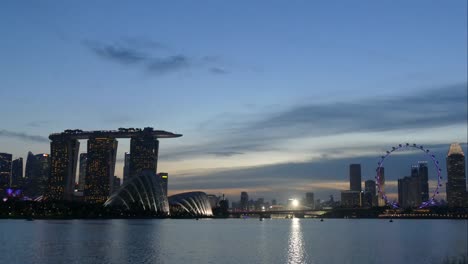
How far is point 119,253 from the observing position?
70.6 metres

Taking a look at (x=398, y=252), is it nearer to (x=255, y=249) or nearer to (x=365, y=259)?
(x=365, y=259)

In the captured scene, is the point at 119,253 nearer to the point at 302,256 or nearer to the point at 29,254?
the point at 29,254

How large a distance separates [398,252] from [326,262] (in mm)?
18955

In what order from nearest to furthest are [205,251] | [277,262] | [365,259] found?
[277,262] < [365,259] < [205,251]

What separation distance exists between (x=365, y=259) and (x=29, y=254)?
1580 inches

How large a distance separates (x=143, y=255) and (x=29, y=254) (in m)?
13.2

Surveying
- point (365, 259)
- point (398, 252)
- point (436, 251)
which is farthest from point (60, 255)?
point (436, 251)

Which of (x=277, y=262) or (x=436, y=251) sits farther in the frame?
(x=436, y=251)

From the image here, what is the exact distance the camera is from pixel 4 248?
7419cm

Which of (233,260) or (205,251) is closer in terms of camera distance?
(233,260)

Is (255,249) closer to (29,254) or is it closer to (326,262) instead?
(326,262)

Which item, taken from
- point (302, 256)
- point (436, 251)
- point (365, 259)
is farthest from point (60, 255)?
point (436, 251)

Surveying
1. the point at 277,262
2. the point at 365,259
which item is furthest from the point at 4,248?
the point at 365,259

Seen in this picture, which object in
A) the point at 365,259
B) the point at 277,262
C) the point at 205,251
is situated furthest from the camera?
the point at 205,251
